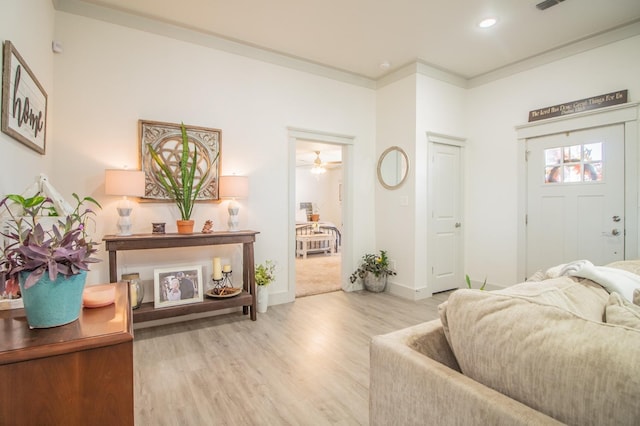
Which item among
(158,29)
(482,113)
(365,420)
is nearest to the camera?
(365,420)

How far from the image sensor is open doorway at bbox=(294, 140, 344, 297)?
5.08 metres

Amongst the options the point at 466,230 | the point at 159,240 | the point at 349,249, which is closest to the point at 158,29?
the point at 159,240

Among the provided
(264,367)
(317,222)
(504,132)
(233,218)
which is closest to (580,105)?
(504,132)

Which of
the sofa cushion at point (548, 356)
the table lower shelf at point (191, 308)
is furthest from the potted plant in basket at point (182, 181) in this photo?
the sofa cushion at point (548, 356)

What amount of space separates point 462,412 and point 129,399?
96cm

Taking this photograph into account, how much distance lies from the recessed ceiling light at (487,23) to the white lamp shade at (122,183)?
354cm

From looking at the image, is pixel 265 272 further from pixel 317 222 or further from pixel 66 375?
pixel 317 222

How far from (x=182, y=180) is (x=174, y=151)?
0.33 meters

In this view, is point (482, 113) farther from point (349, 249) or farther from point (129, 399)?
point (129, 399)

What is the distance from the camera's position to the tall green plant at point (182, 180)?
3037 mm

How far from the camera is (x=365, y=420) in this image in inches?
69.6

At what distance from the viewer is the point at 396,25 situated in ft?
10.5

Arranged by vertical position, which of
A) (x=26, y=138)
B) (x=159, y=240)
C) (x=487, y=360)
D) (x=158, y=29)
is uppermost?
(x=158, y=29)

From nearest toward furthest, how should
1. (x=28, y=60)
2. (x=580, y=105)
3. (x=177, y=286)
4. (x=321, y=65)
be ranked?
(x=28, y=60) < (x=177, y=286) < (x=580, y=105) < (x=321, y=65)
